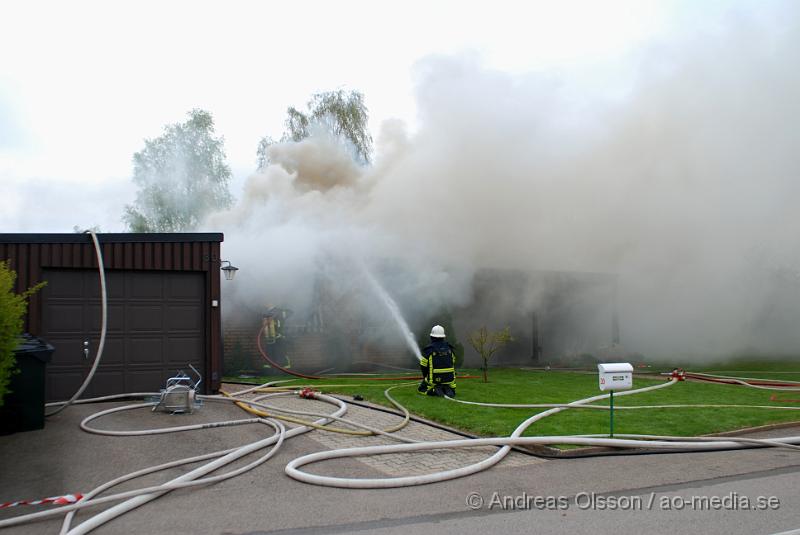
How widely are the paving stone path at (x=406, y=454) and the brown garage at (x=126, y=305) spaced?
2547 mm

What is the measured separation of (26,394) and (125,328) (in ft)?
9.27

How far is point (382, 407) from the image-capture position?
10.0 m

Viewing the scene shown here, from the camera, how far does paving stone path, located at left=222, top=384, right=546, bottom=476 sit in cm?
643

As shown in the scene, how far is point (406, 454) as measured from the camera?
6.95 metres

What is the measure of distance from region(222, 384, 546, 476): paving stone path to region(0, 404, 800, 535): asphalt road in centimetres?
23

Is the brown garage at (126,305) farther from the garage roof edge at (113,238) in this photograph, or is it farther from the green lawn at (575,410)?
the green lawn at (575,410)

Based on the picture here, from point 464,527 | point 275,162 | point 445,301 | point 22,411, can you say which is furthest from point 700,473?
point 275,162

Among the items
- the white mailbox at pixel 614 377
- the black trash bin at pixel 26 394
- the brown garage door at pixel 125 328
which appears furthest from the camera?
the brown garage door at pixel 125 328

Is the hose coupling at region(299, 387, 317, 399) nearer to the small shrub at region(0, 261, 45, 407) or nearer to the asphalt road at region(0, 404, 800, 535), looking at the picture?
the asphalt road at region(0, 404, 800, 535)

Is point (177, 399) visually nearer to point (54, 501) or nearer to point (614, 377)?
point (54, 501)

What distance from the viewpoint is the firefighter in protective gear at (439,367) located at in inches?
425

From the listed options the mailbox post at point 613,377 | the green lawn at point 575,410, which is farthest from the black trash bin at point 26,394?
the mailbox post at point 613,377

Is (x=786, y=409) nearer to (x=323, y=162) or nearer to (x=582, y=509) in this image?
(x=582, y=509)

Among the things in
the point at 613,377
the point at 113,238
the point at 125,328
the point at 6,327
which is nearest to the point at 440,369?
the point at 613,377
